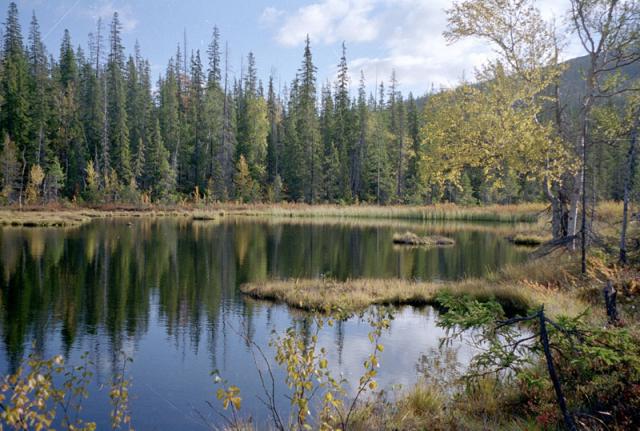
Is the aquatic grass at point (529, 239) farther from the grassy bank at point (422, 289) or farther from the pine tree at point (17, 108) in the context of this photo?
the pine tree at point (17, 108)

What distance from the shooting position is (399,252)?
29938 mm

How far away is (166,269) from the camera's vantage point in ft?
75.5

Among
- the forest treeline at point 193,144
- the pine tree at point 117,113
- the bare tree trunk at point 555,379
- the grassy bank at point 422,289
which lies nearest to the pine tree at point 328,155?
the forest treeline at point 193,144

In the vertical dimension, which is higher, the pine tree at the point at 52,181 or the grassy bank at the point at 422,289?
the pine tree at the point at 52,181

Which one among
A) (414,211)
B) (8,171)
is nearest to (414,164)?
(414,211)

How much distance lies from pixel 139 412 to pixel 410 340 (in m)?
6.70

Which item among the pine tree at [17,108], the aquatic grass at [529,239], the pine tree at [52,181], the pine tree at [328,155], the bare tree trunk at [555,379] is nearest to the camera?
the bare tree trunk at [555,379]

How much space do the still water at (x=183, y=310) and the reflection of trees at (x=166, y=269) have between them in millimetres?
63

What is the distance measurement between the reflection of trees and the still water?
0.06m

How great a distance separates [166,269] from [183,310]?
774 cm

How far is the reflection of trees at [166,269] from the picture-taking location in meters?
13.7

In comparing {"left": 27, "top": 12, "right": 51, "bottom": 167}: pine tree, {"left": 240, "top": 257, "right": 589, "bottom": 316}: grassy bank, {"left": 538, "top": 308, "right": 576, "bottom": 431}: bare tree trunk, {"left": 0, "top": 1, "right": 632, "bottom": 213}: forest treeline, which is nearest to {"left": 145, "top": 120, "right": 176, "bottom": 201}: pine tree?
{"left": 0, "top": 1, "right": 632, "bottom": 213}: forest treeline

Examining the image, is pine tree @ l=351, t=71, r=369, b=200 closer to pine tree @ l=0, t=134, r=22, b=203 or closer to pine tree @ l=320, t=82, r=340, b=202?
pine tree @ l=320, t=82, r=340, b=202

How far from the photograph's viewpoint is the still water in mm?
9984
